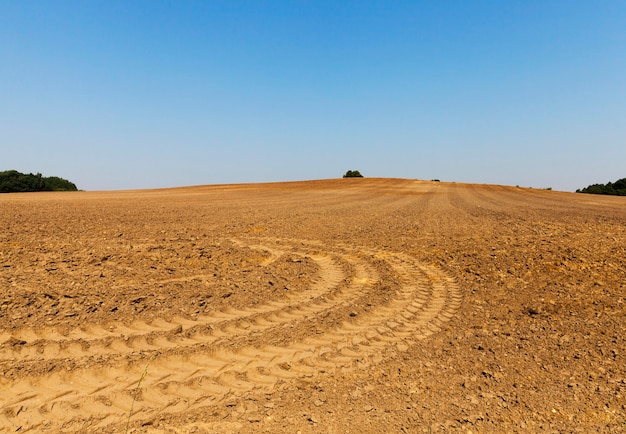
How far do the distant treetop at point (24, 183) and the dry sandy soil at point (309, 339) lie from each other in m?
44.0

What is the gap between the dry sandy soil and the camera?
115 inches

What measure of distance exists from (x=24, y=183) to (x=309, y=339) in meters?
52.2

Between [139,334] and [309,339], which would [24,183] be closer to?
[139,334]

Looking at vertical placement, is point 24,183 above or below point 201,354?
above

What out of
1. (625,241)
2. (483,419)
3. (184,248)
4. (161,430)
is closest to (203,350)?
(161,430)

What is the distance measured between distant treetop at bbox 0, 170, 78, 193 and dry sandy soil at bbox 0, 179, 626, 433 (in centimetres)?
4402

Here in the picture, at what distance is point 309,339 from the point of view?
13.8 ft

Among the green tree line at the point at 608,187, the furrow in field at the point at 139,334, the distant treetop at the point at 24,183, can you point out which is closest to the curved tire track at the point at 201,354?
the furrow in field at the point at 139,334

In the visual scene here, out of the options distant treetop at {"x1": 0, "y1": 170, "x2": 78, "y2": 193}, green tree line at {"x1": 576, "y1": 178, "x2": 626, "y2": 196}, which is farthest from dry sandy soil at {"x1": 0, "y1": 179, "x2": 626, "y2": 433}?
green tree line at {"x1": 576, "y1": 178, "x2": 626, "y2": 196}

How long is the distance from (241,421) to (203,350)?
1.25 metres

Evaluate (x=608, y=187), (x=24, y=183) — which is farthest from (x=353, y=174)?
(x=24, y=183)

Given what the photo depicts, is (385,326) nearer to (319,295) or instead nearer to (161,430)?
(319,295)

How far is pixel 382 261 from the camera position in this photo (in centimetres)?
799

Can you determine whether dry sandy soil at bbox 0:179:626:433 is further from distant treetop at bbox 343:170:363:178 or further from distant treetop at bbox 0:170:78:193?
distant treetop at bbox 343:170:363:178
